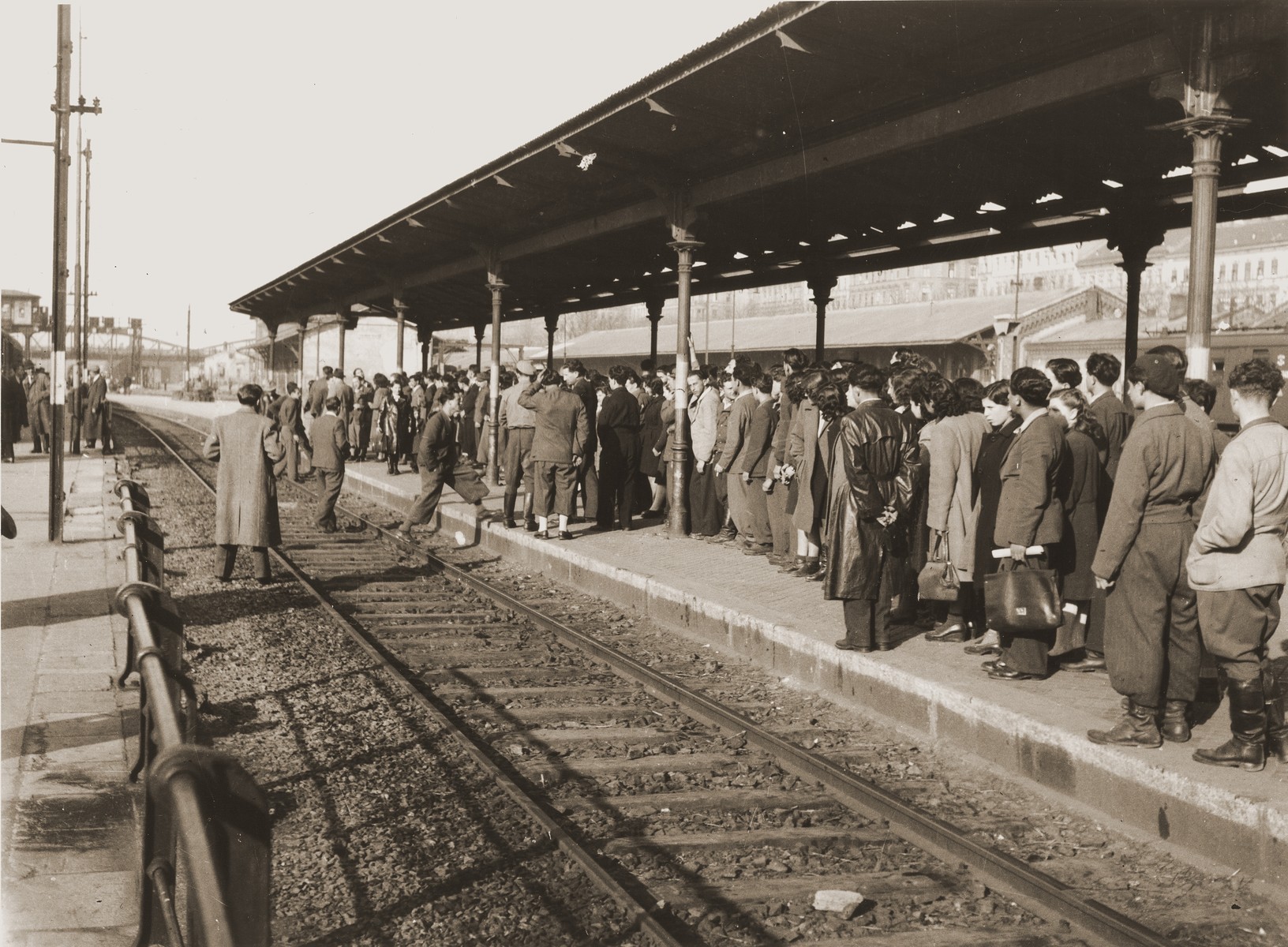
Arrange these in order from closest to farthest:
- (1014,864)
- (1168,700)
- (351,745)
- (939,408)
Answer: (1014,864)
(1168,700)
(351,745)
(939,408)

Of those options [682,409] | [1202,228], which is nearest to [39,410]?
[682,409]

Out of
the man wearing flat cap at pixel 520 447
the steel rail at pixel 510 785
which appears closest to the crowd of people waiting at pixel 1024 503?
the man wearing flat cap at pixel 520 447

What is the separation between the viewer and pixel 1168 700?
595 centimetres

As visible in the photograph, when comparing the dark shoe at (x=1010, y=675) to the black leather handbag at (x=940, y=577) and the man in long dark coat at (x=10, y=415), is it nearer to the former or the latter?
the black leather handbag at (x=940, y=577)

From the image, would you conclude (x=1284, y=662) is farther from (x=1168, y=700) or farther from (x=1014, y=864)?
(x=1014, y=864)

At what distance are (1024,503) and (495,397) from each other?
40.4 feet

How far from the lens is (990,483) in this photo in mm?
7730

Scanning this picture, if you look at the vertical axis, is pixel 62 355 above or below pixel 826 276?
below

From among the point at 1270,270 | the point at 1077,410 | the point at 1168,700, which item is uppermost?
the point at 1270,270

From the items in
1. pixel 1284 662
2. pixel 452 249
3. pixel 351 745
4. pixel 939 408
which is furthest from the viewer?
pixel 452 249

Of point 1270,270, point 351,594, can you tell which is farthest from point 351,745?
point 1270,270

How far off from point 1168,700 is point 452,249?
1666 centimetres

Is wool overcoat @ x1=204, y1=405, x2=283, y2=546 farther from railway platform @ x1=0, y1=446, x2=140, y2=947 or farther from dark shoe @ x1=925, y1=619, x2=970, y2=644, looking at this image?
dark shoe @ x1=925, y1=619, x2=970, y2=644

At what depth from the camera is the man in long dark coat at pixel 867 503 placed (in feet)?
25.2
